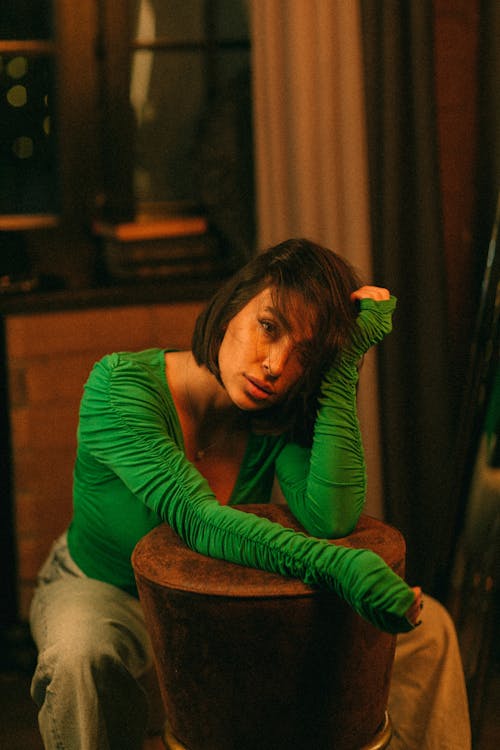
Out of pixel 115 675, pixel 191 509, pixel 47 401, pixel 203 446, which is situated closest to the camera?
pixel 191 509

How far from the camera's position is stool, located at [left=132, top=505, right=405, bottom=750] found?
1341mm

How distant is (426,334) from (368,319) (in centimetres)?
92

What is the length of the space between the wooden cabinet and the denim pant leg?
2.43 feet

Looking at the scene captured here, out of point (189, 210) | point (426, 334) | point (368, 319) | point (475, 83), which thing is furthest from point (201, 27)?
point (368, 319)

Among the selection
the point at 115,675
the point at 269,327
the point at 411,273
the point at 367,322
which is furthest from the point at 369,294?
the point at 411,273

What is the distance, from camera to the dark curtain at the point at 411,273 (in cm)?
240

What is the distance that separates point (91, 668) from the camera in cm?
155

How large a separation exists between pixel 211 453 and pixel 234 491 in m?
0.08

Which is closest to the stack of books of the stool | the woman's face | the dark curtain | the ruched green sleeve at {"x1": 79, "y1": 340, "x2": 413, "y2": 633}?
the dark curtain

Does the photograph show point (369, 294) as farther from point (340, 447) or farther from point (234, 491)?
point (234, 491)

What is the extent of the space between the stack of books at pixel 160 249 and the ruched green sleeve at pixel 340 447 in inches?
44.0

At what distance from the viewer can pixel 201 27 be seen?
2.80 meters

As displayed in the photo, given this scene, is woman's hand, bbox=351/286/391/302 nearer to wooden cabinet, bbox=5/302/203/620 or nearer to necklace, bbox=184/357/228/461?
necklace, bbox=184/357/228/461

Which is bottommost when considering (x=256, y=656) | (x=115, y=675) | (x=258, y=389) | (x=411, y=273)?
(x=115, y=675)
